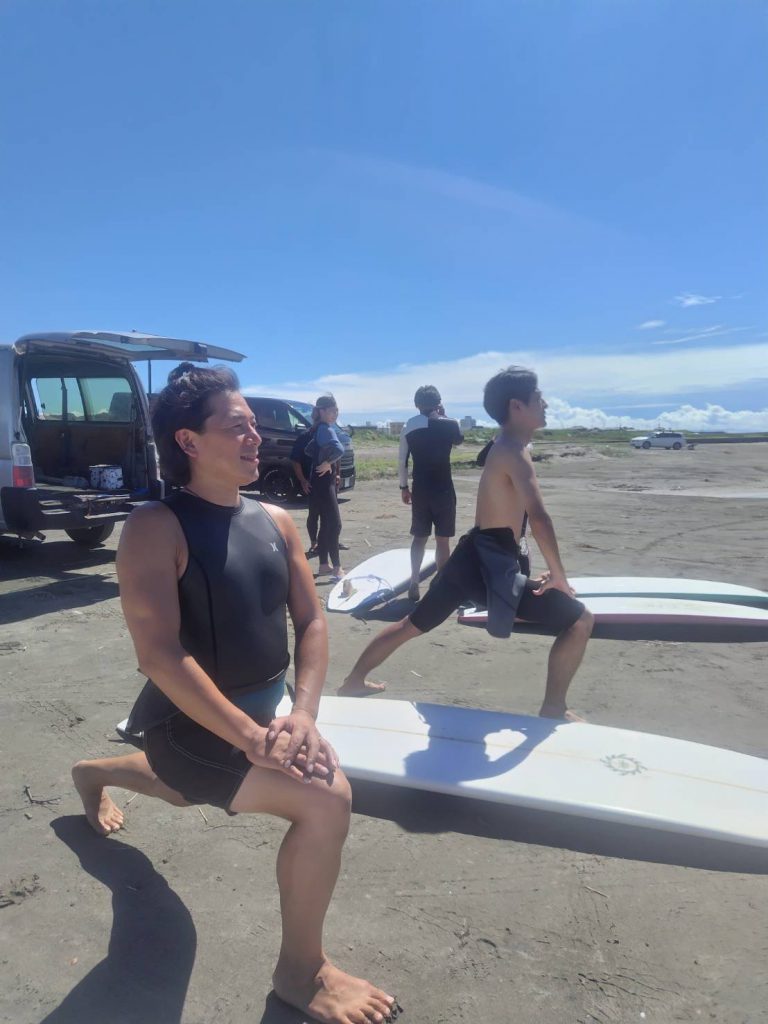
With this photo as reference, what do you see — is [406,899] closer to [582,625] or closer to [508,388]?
[582,625]

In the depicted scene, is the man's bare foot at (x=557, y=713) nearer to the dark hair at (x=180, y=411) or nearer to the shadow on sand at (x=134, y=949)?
the shadow on sand at (x=134, y=949)

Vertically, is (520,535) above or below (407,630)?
above

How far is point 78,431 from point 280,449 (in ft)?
17.9

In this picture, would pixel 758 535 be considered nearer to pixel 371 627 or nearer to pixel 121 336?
pixel 371 627

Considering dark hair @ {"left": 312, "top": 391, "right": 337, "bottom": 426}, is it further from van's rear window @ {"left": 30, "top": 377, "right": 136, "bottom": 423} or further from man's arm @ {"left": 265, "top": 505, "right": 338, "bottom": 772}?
man's arm @ {"left": 265, "top": 505, "right": 338, "bottom": 772}

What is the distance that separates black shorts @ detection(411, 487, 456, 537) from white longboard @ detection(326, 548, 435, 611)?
60 cm

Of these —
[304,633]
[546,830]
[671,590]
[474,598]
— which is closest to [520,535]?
[474,598]

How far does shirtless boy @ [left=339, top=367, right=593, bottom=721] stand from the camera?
11.4 ft

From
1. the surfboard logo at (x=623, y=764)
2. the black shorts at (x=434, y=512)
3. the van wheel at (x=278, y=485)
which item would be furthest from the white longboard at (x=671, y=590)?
the van wheel at (x=278, y=485)

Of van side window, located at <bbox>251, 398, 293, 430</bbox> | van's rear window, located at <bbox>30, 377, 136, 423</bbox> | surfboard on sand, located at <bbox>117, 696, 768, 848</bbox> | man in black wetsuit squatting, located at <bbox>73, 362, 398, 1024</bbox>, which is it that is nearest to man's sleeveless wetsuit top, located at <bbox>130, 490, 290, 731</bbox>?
man in black wetsuit squatting, located at <bbox>73, 362, 398, 1024</bbox>

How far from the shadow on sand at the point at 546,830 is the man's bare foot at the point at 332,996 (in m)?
0.97

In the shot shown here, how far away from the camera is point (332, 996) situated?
6.07 feet

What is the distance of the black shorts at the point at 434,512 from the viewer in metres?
6.07

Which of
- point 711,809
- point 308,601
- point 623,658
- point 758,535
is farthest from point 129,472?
point 758,535
